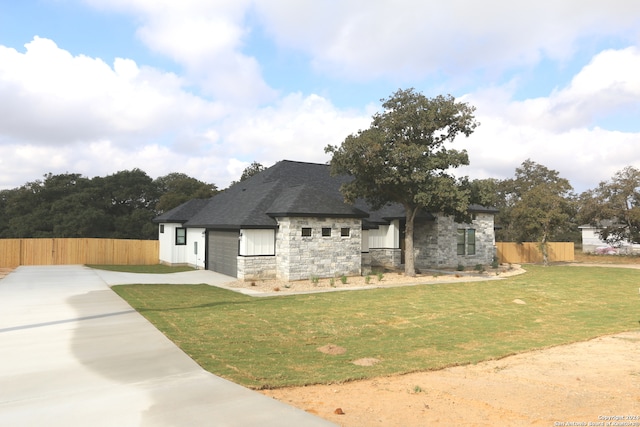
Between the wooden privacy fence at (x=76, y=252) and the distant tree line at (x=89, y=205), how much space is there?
12272mm

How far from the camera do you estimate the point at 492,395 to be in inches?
234

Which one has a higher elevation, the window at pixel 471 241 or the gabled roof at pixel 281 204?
the gabled roof at pixel 281 204

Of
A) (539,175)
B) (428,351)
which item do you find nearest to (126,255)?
(428,351)

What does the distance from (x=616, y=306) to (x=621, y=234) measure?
30.1 meters

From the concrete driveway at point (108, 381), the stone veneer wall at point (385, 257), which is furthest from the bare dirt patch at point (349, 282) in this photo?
the concrete driveway at point (108, 381)

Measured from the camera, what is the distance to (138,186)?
5194cm

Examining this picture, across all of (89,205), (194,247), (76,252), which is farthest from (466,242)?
(89,205)

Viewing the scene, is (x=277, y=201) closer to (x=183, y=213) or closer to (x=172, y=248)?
(x=183, y=213)

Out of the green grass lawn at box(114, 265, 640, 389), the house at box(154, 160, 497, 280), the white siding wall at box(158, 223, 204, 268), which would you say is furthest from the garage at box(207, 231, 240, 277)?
the green grass lawn at box(114, 265, 640, 389)

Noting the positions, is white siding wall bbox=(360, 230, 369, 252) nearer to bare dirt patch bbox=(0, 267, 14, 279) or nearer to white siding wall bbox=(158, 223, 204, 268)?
white siding wall bbox=(158, 223, 204, 268)

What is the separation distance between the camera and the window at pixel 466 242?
93.9 feet

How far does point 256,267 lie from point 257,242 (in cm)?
130

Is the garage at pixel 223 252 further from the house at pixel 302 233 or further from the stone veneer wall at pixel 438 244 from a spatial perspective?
the stone veneer wall at pixel 438 244

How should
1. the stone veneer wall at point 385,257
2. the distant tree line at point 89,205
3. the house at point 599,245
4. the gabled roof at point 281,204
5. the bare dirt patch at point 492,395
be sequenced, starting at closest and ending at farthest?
the bare dirt patch at point 492,395, the gabled roof at point 281,204, the stone veneer wall at point 385,257, the distant tree line at point 89,205, the house at point 599,245
